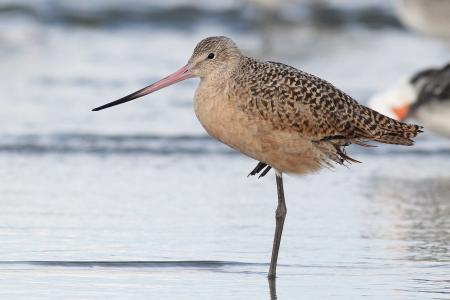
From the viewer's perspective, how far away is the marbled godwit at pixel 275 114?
7051 mm

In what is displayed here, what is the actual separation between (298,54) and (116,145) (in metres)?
6.57

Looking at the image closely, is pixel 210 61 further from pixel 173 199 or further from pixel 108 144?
pixel 108 144

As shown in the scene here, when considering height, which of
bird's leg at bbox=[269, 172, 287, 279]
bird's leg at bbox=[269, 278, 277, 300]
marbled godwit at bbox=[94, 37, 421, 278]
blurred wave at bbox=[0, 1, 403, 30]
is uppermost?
blurred wave at bbox=[0, 1, 403, 30]

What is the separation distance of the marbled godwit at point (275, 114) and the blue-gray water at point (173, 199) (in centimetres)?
50

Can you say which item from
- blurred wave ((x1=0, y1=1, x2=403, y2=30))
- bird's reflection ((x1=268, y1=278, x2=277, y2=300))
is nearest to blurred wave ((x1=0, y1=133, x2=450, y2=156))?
bird's reflection ((x1=268, y1=278, x2=277, y2=300))

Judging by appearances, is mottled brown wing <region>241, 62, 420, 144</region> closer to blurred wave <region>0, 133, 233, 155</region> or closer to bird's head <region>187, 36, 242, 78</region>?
bird's head <region>187, 36, 242, 78</region>

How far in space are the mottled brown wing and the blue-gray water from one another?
0.79 m

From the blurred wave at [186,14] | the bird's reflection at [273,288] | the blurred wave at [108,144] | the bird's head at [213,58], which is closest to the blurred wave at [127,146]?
the blurred wave at [108,144]

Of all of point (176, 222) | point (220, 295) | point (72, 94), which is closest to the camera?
point (220, 295)

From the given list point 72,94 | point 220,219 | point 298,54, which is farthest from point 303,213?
point 298,54

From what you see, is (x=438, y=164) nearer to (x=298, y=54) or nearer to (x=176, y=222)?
(x=176, y=222)

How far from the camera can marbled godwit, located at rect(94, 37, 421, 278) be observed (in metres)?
7.05

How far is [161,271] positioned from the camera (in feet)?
23.4

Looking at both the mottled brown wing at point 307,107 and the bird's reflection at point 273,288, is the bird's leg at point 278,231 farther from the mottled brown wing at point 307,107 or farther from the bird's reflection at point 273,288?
the mottled brown wing at point 307,107
